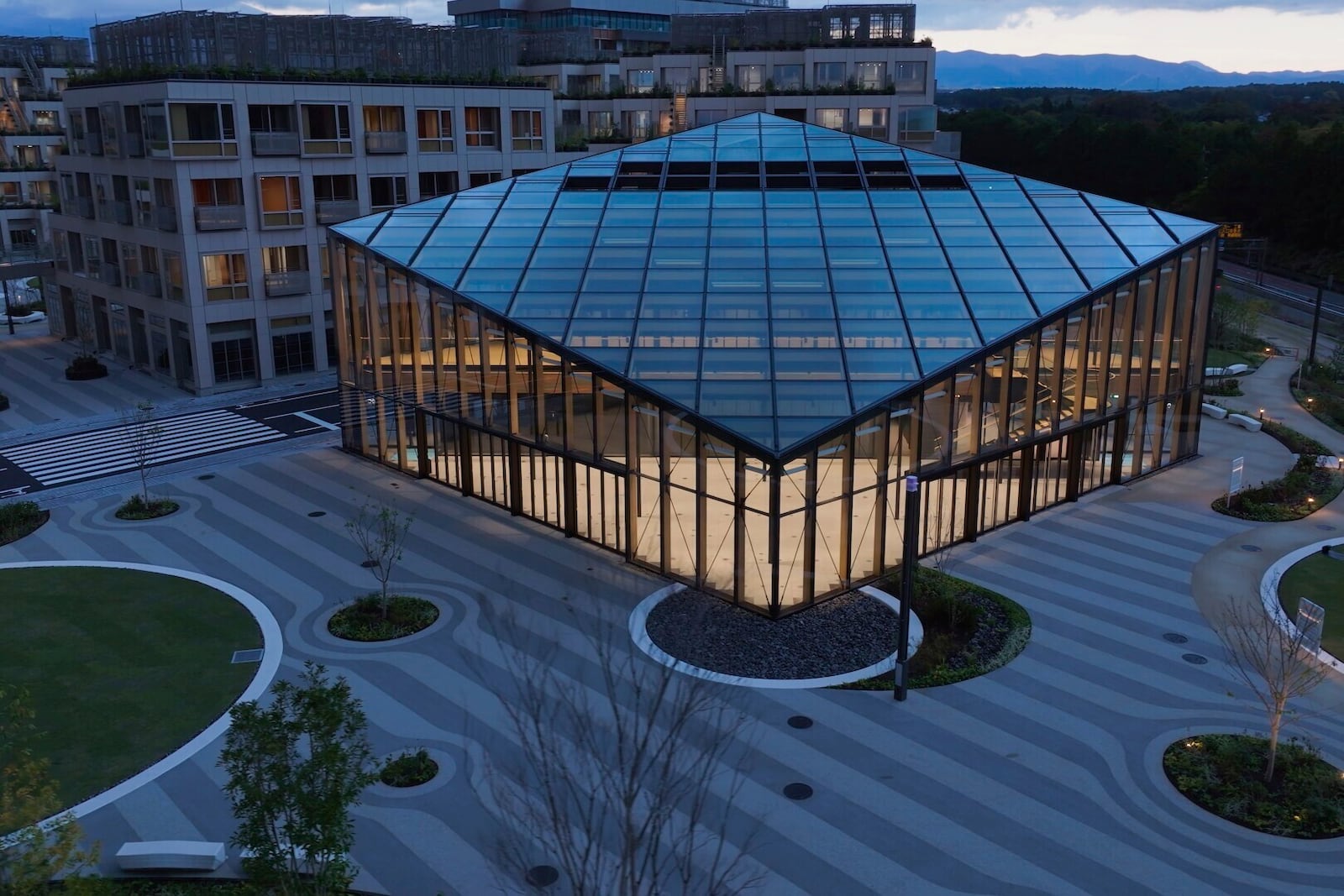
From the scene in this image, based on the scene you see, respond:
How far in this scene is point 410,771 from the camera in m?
20.3

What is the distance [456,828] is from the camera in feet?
61.8

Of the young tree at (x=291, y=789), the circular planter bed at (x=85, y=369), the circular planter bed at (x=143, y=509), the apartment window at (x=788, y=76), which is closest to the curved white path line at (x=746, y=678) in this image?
the young tree at (x=291, y=789)

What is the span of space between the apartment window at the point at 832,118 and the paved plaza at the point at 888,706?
47956 millimetres

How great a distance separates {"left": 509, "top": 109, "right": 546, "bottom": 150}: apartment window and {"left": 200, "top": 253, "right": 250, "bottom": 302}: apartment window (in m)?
18.1

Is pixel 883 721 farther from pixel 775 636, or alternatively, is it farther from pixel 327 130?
pixel 327 130

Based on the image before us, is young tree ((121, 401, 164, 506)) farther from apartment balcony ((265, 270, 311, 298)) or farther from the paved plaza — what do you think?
apartment balcony ((265, 270, 311, 298))

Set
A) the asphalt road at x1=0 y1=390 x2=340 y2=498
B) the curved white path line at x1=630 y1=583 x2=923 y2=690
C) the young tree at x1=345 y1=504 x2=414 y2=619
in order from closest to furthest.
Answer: the curved white path line at x1=630 y1=583 x2=923 y2=690 < the young tree at x1=345 y1=504 x2=414 y2=619 < the asphalt road at x1=0 y1=390 x2=340 y2=498

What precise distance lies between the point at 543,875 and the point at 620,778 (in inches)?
84.9

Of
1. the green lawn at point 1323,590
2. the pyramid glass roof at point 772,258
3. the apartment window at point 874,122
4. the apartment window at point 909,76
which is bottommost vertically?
the green lawn at point 1323,590

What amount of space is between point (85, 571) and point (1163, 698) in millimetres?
27266

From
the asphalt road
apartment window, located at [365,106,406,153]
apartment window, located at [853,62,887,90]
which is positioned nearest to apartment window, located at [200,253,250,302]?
the asphalt road

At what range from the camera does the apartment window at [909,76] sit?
77.4m

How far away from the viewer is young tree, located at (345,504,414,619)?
27516mm

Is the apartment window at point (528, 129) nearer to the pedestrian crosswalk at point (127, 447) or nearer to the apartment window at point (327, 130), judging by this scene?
the apartment window at point (327, 130)
